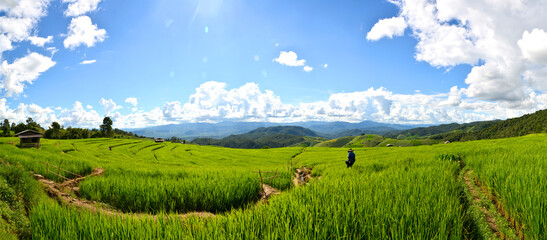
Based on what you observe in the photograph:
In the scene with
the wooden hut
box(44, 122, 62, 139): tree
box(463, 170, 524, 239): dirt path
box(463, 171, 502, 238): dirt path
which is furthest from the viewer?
box(44, 122, 62, 139): tree

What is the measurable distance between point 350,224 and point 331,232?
1.67 feet

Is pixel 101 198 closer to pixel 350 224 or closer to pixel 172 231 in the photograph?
pixel 172 231

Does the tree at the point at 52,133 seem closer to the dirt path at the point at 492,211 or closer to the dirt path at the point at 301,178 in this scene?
the dirt path at the point at 301,178

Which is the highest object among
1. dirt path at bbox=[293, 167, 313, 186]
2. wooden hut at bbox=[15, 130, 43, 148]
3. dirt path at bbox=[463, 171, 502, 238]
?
wooden hut at bbox=[15, 130, 43, 148]

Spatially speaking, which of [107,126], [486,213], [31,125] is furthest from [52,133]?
[486,213]

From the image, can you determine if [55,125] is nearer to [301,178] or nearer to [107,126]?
[107,126]

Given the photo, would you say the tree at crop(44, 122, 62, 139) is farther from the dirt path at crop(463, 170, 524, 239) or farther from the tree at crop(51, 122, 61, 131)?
the dirt path at crop(463, 170, 524, 239)

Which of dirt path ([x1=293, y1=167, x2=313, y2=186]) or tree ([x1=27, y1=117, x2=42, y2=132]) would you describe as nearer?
dirt path ([x1=293, y1=167, x2=313, y2=186])

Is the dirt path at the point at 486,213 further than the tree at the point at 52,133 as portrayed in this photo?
No

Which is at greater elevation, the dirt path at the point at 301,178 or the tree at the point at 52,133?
the tree at the point at 52,133

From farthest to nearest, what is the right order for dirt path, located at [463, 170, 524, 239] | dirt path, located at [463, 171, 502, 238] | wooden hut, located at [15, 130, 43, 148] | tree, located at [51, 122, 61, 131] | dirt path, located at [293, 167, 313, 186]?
tree, located at [51, 122, 61, 131]
wooden hut, located at [15, 130, 43, 148]
dirt path, located at [293, 167, 313, 186]
dirt path, located at [463, 171, 502, 238]
dirt path, located at [463, 170, 524, 239]

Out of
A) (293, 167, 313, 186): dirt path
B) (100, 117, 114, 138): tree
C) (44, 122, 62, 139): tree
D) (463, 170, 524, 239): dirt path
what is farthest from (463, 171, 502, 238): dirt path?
(100, 117, 114, 138): tree

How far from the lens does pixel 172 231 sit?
3.91 meters

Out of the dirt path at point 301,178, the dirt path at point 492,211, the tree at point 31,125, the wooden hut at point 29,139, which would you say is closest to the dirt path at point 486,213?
the dirt path at point 492,211
